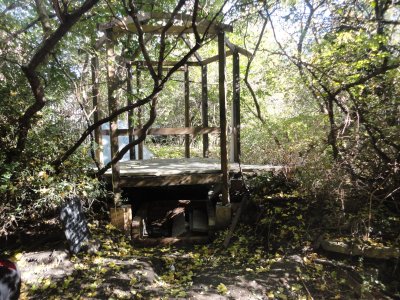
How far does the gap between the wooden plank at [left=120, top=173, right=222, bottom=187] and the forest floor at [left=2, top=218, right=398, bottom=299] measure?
1.06 meters

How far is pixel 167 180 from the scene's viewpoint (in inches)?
197

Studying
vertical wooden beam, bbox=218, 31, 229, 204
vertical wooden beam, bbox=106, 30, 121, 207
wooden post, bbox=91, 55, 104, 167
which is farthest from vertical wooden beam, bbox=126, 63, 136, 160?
vertical wooden beam, bbox=218, 31, 229, 204

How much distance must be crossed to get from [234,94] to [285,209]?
2.62 metres

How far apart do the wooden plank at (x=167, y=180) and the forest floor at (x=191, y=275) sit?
1058 mm

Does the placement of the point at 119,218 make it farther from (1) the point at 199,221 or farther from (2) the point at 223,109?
(2) the point at 223,109

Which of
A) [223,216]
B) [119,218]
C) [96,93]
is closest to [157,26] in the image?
[96,93]

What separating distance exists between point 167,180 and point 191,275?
175 cm

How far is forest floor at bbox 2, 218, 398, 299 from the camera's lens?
310cm

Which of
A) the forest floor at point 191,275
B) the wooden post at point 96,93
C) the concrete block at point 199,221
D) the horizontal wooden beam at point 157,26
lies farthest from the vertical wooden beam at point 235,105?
the wooden post at point 96,93

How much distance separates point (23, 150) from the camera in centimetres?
368

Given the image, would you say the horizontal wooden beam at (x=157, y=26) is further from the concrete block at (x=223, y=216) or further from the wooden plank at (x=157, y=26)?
the concrete block at (x=223, y=216)

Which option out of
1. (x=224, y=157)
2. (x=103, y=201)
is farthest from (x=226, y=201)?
(x=103, y=201)

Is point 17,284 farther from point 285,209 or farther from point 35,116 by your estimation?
point 285,209

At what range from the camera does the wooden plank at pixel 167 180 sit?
4.92 metres
